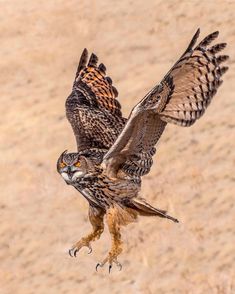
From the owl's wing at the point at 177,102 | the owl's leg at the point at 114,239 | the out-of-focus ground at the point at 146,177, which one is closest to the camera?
the owl's wing at the point at 177,102

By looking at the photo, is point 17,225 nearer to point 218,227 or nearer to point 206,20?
point 218,227

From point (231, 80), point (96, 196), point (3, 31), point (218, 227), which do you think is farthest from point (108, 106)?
point (3, 31)

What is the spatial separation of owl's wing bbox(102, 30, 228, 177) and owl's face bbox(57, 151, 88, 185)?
0.30 m

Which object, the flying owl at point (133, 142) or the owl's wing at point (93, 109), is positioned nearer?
the flying owl at point (133, 142)

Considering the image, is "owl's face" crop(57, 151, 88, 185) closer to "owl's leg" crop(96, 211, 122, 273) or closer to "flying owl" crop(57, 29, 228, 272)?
"flying owl" crop(57, 29, 228, 272)

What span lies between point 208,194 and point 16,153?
9.68ft

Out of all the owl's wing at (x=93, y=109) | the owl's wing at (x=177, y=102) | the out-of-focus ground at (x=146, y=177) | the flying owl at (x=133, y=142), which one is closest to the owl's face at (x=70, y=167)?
the flying owl at (x=133, y=142)

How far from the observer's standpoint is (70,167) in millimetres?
9266

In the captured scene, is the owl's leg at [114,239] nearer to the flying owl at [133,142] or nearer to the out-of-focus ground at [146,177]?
the flying owl at [133,142]

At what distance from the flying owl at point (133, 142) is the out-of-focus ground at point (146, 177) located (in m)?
4.88

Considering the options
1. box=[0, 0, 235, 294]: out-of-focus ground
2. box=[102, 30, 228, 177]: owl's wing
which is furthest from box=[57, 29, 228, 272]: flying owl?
box=[0, 0, 235, 294]: out-of-focus ground

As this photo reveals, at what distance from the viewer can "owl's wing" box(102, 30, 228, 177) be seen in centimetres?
916

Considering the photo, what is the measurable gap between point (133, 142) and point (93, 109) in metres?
1.87

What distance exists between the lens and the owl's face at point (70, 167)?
9242 mm
